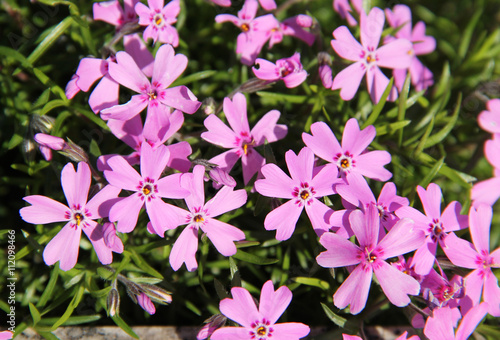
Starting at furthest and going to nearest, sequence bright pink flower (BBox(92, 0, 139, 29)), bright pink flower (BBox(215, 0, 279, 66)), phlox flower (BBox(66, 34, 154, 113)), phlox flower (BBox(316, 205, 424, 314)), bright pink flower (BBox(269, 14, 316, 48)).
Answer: bright pink flower (BBox(269, 14, 316, 48))
bright pink flower (BBox(215, 0, 279, 66))
bright pink flower (BBox(92, 0, 139, 29))
phlox flower (BBox(66, 34, 154, 113))
phlox flower (BBox(316, 205, 424, 314))

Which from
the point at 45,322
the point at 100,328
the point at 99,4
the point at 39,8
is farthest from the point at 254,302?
the point at 39,8

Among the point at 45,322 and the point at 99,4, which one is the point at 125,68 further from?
the point at 45,322

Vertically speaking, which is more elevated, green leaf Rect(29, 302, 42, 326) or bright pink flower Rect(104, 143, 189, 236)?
bright pink flower Rect(104, 143, 189, 236)

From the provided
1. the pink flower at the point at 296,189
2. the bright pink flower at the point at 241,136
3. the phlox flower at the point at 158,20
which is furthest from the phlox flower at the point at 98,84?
the pink flower at the point at 296,189

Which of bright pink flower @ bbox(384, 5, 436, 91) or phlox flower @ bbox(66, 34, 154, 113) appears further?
bright pink flower @ bbox(384, 5, 436, 91)

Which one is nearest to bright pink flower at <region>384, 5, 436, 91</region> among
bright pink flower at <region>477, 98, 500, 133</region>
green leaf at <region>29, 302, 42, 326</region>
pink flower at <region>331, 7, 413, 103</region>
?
pink flower at <region>331, 7, 413, 103</region>

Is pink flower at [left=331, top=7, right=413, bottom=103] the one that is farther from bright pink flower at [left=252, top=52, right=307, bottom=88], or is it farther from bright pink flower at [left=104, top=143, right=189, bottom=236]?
bright pink flower at [left=104, top=143, right=189, bottom=236]

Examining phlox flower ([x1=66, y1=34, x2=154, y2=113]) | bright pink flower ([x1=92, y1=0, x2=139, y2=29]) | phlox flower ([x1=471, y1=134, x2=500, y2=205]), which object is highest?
bright pink flower ([x1=92, y1=0, x2=139, y2=29])

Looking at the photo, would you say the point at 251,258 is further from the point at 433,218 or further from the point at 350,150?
the point at 433,218

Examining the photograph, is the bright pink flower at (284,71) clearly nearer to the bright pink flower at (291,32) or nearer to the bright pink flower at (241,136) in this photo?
the bright pink flower at (241,136)
